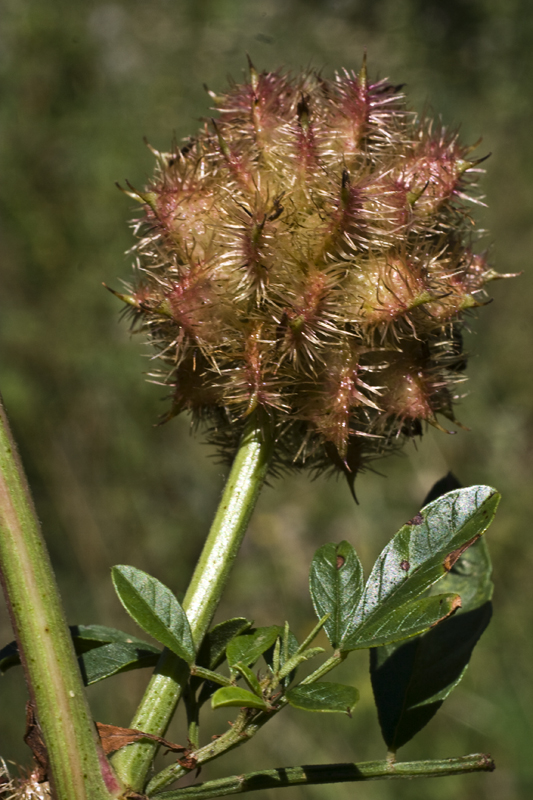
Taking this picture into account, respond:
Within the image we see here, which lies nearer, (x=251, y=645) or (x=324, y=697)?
(x=324, y=697)

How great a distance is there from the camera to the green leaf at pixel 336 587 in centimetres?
98

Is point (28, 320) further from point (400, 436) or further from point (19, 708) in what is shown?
point (400, 436)

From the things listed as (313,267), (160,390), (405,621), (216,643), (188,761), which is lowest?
(188,761)

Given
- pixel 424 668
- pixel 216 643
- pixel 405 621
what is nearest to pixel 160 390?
pixel 424 668

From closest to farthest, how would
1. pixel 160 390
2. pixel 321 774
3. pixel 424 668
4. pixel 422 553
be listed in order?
1. pixel 321 774
2. pixel 422 553
3. pixel 424 668
4. pixel 160 390

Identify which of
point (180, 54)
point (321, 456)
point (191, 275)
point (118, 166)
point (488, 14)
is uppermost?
point (488, 14)

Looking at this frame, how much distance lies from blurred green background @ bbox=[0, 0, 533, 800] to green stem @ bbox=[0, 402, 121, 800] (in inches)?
125

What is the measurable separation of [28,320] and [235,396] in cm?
405

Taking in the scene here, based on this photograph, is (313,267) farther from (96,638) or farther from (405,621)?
(96,638)

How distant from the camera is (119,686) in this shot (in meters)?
4.09

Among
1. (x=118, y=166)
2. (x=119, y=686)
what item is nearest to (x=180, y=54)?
(x=118, y=166)

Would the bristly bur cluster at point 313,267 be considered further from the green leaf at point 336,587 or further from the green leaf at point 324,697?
the green leaf at point 324,697

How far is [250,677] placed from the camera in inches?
34.3

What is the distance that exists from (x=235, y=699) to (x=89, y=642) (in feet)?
1.10
